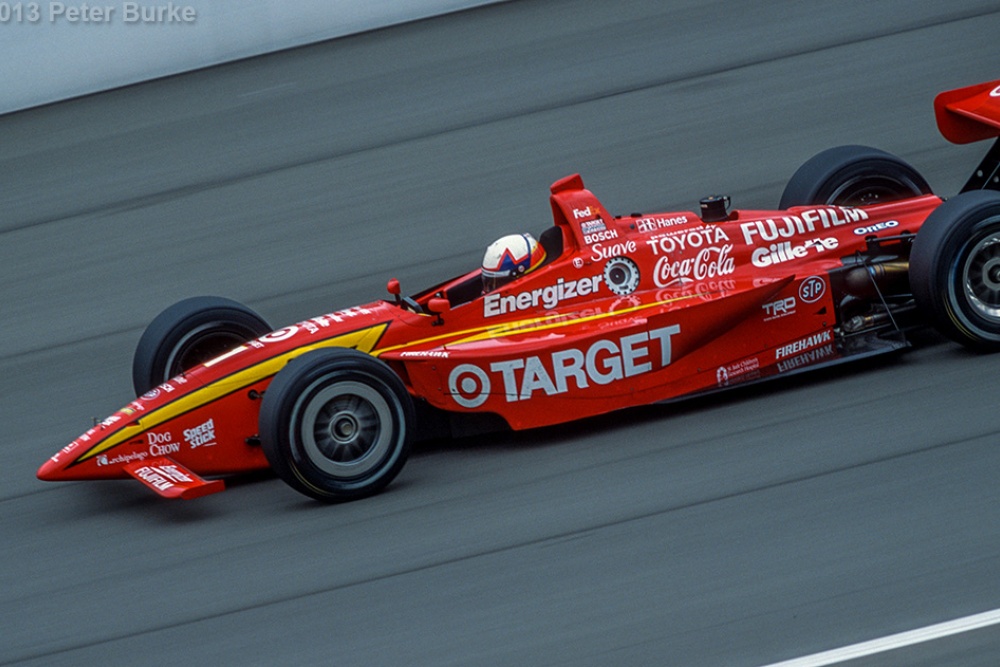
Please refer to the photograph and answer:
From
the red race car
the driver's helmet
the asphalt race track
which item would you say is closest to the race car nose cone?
the red race car

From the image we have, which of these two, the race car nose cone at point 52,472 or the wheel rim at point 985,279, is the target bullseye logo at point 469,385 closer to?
the race car nose cone at point 52,472

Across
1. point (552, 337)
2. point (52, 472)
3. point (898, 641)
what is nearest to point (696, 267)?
point (552, 337)

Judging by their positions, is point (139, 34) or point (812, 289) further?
point (139, 34)

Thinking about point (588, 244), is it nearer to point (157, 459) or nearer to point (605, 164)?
point (157, 459)

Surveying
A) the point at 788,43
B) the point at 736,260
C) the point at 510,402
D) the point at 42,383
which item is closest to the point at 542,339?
the point at 510,402

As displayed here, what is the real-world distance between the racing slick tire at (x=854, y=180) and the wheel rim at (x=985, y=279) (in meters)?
1.13

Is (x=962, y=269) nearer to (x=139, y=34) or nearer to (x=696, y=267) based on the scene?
(x=696, y=267)

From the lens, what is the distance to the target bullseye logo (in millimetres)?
6648

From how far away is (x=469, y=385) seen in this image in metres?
6.68

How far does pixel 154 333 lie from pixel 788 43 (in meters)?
7.41

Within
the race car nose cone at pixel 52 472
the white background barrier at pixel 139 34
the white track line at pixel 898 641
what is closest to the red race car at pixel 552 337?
the race car nose cone at pixel 52 472

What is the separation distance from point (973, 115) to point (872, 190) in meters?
0.77

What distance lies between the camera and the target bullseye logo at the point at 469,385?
21.8ft

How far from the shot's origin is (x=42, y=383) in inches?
344
